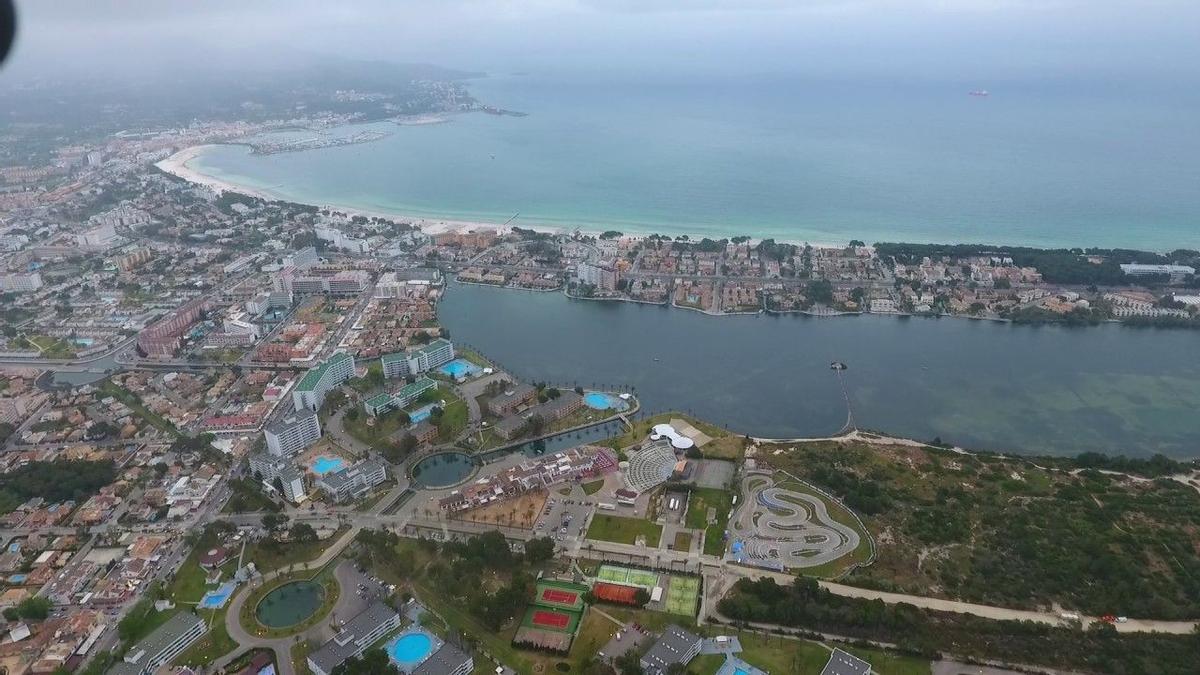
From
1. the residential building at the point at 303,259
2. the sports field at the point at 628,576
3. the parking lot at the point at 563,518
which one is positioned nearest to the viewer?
the sports field at the point at 628,576

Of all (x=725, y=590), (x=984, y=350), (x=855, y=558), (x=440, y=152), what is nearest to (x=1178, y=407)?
(x=984, y=350)

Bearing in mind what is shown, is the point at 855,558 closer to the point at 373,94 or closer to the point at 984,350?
the point at 984,350

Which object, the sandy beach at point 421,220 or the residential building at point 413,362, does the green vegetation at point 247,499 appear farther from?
the sandy beach at point 421,220

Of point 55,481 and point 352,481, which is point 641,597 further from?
point 55,481

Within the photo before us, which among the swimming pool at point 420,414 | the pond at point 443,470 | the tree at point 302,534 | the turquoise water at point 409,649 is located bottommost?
the turquoise water at point 409,649

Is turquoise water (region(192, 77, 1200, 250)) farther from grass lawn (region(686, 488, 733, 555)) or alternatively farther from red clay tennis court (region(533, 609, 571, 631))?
red clay tennis court (region(533, 609, 571, 631))

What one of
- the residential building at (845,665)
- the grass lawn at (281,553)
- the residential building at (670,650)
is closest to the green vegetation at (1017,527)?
the residential building at (845,665)

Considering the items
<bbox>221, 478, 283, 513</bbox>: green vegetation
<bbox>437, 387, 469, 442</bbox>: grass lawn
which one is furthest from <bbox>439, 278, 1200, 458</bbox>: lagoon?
<bbox>221, 478, 283, 513</bbox>: green vegetation

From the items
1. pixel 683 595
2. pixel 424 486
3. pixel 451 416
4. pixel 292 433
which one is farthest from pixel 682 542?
pixel 292 433
